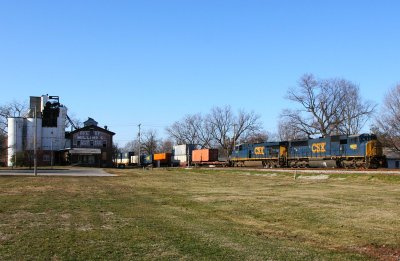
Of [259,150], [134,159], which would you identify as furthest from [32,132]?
[259,150]

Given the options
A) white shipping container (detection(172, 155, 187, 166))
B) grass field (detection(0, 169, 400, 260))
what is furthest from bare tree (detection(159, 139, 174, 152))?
grass field (detection(0, 169, 400, 260))

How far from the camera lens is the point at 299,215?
13961 millimetres

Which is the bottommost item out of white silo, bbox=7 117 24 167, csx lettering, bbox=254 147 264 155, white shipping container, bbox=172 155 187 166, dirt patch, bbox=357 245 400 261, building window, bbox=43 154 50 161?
dirt patch, bbox=357 245 400 261

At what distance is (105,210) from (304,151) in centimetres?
4049

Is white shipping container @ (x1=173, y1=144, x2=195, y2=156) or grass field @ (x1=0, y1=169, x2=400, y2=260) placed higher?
white shipping container @ (x1=173, y1=144, x2=195, y2=156)

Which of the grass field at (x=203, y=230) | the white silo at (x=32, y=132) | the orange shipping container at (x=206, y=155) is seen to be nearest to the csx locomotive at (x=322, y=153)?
the orange shipping container at (x=206, y=155)

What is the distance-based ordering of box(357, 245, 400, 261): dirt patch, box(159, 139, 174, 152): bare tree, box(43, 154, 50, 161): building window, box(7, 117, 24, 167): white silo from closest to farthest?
box(357, 245, 400, 261): dirt patch
box(7, 117, 24, 167): white silo
box(43, 154, 50, 161): building window
box(159, 139, 174, 152): bare tree

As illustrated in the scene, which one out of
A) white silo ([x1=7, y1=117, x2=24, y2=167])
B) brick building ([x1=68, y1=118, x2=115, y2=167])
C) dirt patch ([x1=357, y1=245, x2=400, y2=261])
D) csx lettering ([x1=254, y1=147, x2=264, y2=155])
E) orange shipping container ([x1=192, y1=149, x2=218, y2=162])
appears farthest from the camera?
brick building ([x1=68, y1=118, x2=115, y2=167])

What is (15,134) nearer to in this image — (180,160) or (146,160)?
(146,160)

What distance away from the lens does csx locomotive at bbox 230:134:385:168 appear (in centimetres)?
4275

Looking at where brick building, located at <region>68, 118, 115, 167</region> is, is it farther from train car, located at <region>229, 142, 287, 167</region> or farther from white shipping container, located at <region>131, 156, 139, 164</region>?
train car, located at <region>229, 142, 287, 167</region>

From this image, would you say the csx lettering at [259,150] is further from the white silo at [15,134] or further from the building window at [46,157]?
the white silo at [15,134]

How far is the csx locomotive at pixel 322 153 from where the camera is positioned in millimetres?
42750

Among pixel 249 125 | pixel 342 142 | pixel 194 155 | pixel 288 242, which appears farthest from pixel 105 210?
pixel 249 125
